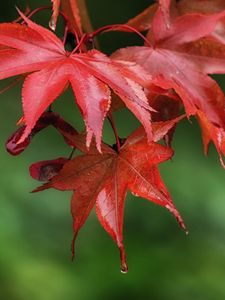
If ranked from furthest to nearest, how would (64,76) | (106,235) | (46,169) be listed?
(106,235) < (46,169) < (64,76)

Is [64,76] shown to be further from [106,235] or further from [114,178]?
[106,235]

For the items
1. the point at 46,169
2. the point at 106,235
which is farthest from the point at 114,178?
the point at 106,235

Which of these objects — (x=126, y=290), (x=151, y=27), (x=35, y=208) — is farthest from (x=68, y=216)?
(x=151, y=27)

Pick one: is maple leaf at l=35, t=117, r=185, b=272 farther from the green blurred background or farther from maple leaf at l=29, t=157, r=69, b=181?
the green blurred background

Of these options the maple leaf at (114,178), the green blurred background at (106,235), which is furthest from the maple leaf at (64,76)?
the green blurred background at (106,235)

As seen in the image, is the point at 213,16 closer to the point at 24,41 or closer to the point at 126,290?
the point at 24,41

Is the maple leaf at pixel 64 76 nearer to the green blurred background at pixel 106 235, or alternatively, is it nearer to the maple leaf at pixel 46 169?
the maple leaf at pixel 46 169

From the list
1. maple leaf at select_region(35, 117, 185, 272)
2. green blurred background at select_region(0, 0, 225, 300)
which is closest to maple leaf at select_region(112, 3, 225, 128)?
maple leaf at select_region(35, 117, 185, 272)

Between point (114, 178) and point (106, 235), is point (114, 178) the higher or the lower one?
the higher one
